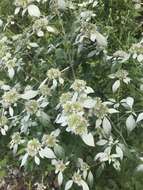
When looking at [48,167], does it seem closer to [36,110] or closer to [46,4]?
[36,110]

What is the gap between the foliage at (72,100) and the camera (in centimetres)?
185

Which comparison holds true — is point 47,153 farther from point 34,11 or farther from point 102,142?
point 34,11

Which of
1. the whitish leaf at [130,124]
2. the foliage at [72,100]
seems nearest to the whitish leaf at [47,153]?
the foliage at [72,100]

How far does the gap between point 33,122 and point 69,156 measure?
0.19 meters

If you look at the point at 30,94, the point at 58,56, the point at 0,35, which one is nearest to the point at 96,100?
the point at 30,94

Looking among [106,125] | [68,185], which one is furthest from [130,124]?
[68,185]

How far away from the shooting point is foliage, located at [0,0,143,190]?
72.7 inches

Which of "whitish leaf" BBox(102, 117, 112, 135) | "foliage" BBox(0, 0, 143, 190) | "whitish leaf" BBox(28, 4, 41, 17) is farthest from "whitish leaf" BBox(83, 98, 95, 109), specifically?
"whitish leaf" BBox(28, 4, 41, 17)

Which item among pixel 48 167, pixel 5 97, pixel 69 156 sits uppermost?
pixel 5 97

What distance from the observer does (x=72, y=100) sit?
5.76 feet

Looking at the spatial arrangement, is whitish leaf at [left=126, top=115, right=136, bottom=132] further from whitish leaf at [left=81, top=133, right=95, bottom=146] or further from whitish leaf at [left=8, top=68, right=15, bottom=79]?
whitish leaf at [left=8, top=68, right=15, bottom=79]

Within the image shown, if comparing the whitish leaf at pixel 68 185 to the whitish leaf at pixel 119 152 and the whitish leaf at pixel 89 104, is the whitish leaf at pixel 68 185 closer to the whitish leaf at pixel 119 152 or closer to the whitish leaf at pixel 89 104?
the whitish leaf at pixel 119 152

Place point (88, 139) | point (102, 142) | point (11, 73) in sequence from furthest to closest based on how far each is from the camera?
point (11, 73) → point (102, 142) → point (88, 139)

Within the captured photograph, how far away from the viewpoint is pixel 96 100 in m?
1.80
